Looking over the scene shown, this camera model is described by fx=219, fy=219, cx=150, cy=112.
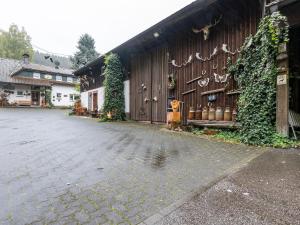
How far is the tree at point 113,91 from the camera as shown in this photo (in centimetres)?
1292

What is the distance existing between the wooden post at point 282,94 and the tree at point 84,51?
34822 millimetres

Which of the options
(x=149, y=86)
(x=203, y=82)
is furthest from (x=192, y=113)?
(x=149, y=86)

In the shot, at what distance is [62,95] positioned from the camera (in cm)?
3353

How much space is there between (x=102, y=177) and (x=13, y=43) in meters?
45.9

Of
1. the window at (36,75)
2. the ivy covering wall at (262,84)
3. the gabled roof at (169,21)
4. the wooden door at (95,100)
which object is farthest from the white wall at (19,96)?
the ivy covering wall at (262,84)

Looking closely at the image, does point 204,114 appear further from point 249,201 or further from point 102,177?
point 249,201

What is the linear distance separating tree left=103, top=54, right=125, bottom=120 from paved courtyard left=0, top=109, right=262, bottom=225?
7.31m

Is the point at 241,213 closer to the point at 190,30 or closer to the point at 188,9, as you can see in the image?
the point at 188,9

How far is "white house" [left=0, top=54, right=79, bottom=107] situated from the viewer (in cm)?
2944

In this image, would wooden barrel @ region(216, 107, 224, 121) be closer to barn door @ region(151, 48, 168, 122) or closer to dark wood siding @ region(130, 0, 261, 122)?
dark wood siding @ region(130, 0, 261, 122)

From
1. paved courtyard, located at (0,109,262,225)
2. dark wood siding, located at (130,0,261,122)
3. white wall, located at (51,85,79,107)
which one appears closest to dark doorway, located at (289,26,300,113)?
dark wood siding, located at (130,0,261,122)

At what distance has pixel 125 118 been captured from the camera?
43.9 feet

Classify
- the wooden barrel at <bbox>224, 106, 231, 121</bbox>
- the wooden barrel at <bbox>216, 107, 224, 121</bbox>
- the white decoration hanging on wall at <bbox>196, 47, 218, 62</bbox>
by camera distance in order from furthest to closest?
the white decoration hanging on wall at <bbox>196, 47, 218, 62</bbox>, the wooden barrel at <bbox>216, 107, 224, 121</bbox>, the wooden barrel at <bbox>224, 106, 231, 121</bbox>

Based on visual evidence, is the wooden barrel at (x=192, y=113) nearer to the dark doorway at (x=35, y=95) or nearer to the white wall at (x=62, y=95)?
the white wall at (x=62, y=95)
